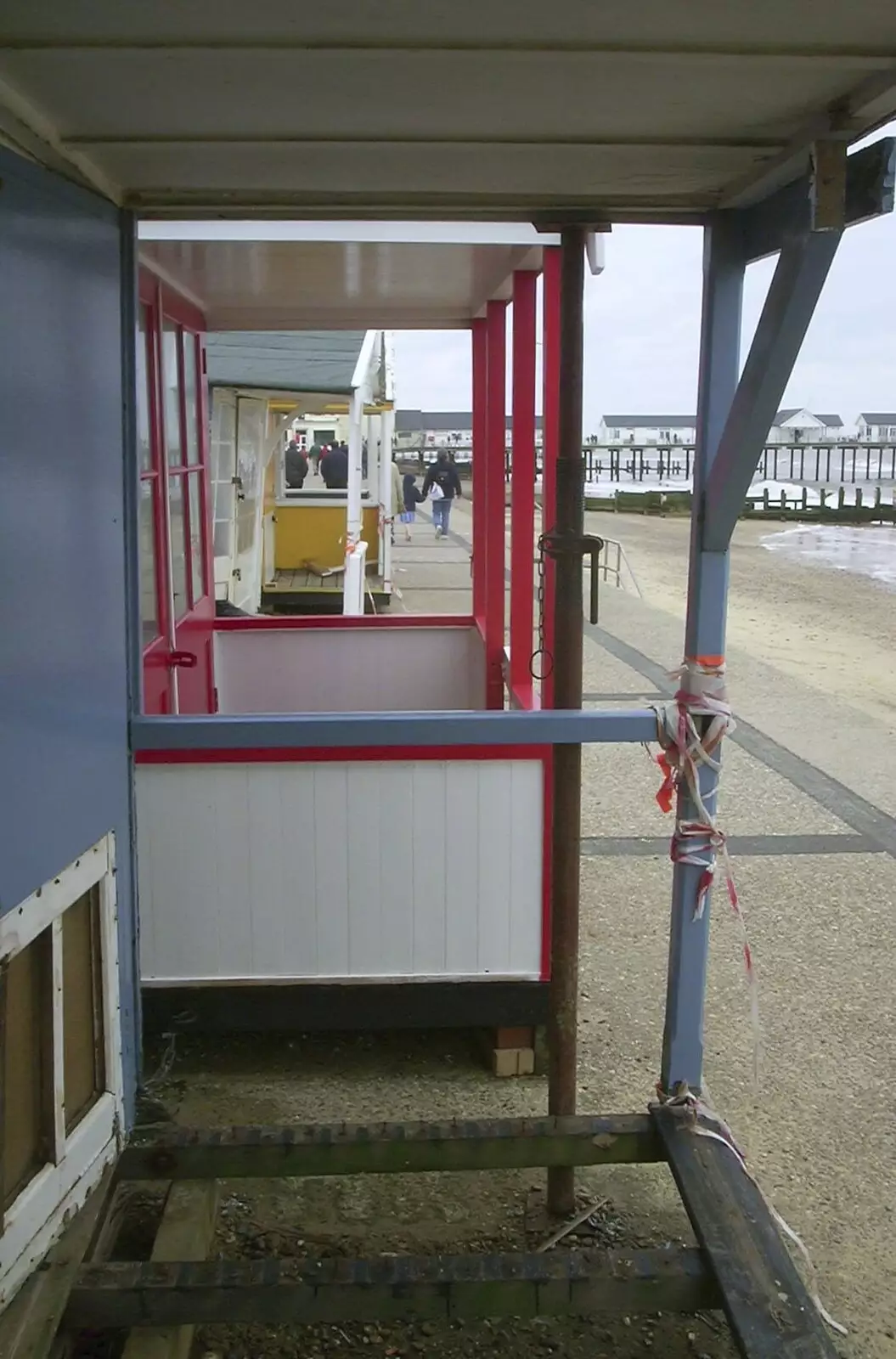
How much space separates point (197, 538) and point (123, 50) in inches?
148

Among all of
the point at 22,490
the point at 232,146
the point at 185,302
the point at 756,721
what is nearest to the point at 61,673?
the point at 22,490

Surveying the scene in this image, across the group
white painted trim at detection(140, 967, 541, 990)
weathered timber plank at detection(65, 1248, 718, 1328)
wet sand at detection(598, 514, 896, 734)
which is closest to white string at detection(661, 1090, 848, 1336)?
weathered timber plank at detection(65, 1248, 718, 1328)

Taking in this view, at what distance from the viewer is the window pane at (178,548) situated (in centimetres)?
485

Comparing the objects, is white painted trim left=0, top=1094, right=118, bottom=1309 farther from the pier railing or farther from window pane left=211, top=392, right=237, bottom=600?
the pier railing

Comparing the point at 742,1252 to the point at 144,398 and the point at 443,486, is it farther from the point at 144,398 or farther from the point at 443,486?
the point at 443,486

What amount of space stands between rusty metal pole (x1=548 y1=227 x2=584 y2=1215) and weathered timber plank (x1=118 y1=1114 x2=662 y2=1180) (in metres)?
0.14

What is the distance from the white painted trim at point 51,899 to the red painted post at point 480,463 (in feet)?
10.8

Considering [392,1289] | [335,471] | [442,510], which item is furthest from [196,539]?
[442,510]

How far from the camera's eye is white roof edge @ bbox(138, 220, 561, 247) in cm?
371

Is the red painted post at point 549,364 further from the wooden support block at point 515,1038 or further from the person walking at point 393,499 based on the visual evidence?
the person walking at point 393,499

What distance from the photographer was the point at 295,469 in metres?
18.0

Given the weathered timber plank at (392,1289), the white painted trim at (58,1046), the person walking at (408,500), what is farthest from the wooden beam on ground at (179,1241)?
the person walking at (408,500)

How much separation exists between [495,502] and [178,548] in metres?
1.50

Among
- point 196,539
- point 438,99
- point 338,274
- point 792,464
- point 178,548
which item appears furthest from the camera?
point 792,464
